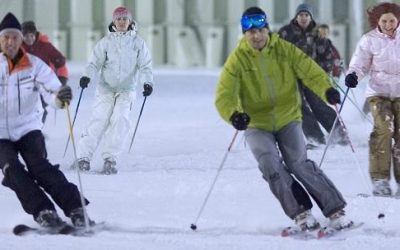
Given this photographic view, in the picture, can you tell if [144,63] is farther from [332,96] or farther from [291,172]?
[332,96]

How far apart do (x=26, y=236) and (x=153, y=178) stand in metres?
2.96

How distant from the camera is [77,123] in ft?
51.4

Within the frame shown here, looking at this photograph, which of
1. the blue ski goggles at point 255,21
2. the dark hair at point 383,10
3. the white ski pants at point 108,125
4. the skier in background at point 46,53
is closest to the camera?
the blue ski goggles at point 255,21

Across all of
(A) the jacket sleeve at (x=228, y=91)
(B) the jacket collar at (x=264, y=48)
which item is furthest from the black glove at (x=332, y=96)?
(A) the jacket sleeve at (x=228, y=91)

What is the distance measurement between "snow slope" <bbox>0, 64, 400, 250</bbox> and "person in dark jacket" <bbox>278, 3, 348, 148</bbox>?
0.95 ft

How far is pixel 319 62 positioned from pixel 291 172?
4.87 meters

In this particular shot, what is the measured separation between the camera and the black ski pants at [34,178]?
24.2 ft

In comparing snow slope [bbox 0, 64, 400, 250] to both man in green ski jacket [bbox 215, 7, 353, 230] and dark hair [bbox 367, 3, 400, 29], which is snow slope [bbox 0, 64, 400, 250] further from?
dark hair [bbox 367, 3, 400, 29]

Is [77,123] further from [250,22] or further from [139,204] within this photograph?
[250,22]

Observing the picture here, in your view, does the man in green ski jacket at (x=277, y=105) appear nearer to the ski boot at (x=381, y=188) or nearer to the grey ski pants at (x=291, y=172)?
the grey ski pants at (x=291, y=172)

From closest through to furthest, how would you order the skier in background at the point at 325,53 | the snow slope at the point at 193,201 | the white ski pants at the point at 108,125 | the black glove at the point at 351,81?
1. the snow slope at the point at 193,201
2. the black glove at the point at 351,81
3. the white ski pants at the point at 108,125
4. the skier in background at the point at 325,53

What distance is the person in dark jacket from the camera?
466 inches

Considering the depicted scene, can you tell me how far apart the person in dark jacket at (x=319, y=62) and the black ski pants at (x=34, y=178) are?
4509 millimetres

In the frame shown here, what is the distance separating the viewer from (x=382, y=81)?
880 centimetres
